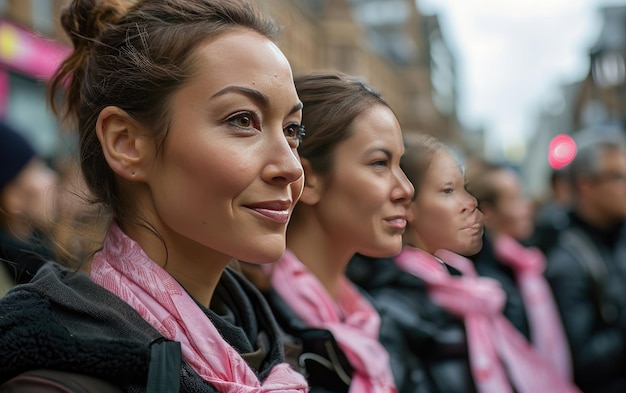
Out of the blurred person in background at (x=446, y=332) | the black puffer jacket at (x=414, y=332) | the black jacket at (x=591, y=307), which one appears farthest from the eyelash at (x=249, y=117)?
the black jacket at (x=591, y=307)

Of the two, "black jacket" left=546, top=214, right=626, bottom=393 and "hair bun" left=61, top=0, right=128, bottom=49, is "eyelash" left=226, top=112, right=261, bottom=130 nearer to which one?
"hair bun" left=61, top=0, right=128, bottom=49

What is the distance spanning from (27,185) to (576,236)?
269cm

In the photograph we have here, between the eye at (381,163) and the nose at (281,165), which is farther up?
the nose at (281,165)

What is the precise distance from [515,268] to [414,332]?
1379 millimetres

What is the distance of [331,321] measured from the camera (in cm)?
197

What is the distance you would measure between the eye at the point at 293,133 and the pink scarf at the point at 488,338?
4.13 feet

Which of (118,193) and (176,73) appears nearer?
(176,73)

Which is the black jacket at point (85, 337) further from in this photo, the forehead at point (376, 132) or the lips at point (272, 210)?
the forehead at point (376, 132)

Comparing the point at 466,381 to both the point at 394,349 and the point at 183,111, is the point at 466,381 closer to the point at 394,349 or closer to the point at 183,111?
the point at 394,349

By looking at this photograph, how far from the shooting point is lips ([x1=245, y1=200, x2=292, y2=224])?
1358mm

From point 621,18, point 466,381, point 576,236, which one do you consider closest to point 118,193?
point 466,381

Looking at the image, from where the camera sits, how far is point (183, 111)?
4.48 feet

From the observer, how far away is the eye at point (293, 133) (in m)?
1.46

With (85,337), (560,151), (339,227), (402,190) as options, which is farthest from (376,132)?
(560,151)
